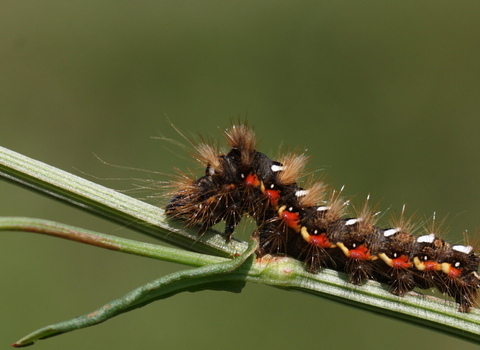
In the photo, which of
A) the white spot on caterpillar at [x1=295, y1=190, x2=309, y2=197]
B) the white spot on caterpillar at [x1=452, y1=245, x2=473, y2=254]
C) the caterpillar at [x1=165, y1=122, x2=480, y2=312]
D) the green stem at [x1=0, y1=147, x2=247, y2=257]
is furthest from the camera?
the white spot on caterpillar at [x1=452, y1=245, x2=473, y2=254]

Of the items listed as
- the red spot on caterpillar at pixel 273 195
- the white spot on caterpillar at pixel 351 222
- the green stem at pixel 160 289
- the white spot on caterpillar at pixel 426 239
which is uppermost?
the white spot on caterpillar at pixel 426 239

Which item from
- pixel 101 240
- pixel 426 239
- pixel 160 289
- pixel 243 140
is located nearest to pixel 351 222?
pixel 426 239

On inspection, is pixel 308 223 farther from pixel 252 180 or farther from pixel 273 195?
pixel 252 180

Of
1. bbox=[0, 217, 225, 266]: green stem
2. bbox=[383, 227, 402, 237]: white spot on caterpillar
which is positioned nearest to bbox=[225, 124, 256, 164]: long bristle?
bbox=[0, 217, 225, 266]: green stem

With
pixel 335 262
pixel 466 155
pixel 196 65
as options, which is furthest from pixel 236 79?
pixel 335 262

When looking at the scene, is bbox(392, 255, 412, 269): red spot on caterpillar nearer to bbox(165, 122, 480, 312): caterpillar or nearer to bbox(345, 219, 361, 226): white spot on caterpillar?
bbox(165, 122, 480, 312): caterpillar

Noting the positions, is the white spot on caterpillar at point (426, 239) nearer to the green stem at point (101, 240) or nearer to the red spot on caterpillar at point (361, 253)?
the red spot on caterpillar at point (361, 253)

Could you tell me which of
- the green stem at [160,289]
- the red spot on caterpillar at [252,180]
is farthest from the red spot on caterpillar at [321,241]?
the green stem at [160,289]

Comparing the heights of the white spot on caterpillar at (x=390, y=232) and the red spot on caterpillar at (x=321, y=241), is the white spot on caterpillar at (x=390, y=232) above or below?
above
